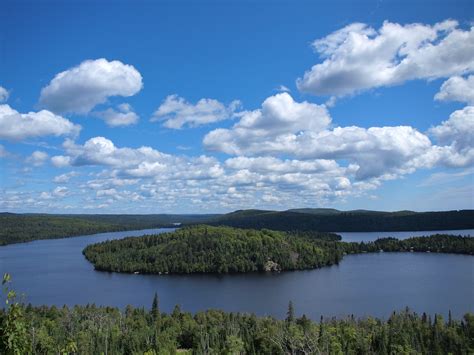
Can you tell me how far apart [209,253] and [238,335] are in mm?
99609

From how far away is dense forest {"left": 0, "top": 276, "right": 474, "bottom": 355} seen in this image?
55.6 metres

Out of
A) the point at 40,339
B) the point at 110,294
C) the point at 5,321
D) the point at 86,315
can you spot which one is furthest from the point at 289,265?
the point at 5,321

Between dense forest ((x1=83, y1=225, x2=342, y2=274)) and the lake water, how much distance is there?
850 cm

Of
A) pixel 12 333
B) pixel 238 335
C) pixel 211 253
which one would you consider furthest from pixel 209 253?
pixel 12 333

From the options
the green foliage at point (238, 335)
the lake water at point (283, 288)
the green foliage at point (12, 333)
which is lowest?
the lake water at point (283, 288)

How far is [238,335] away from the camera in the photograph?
64.4m

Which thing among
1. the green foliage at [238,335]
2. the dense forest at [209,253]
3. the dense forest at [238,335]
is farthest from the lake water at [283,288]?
the green foliage at [238,335]

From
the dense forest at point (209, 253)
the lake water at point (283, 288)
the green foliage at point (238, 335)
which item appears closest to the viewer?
the green foliage at point (238, 335)

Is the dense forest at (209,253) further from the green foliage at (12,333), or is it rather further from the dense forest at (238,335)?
the green foliage at (12,333)

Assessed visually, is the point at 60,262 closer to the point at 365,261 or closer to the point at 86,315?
the point at 86,315

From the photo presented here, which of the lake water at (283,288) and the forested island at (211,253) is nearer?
the lake water at (283,288)

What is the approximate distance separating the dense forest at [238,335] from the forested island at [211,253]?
81.5 metres

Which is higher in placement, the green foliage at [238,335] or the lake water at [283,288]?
the green foliage at [238,335]

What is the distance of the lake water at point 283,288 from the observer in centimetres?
9200
